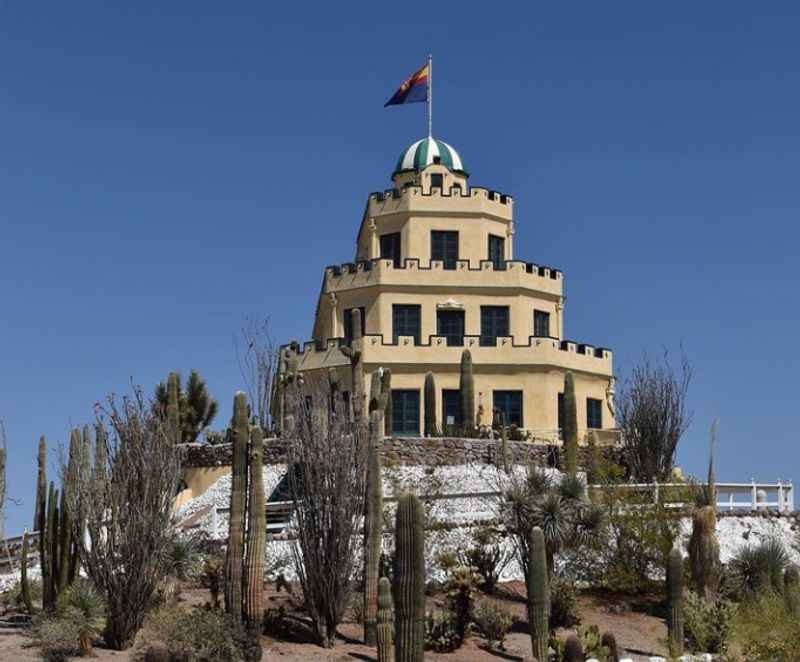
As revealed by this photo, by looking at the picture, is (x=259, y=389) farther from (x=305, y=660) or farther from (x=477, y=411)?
(x=305, y=660)

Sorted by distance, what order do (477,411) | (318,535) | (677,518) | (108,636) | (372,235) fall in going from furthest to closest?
1. (372,235)
2. (477,411)
3. (677,518)
4. (318,535)
5. (108,636)

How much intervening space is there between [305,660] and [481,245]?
26.4 meters

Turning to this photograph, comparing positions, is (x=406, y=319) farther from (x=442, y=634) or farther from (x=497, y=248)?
(x=442, y=634)

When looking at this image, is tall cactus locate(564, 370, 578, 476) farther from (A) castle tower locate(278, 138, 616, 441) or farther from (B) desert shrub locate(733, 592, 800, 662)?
(B) desert shrub locate(733, 592, 800, 662)

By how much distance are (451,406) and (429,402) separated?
4.33 feet

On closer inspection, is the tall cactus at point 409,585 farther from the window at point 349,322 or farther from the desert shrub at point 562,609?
the window at point 349,322

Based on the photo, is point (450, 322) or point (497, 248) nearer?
point (450, 322)

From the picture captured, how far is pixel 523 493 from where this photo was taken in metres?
31.5

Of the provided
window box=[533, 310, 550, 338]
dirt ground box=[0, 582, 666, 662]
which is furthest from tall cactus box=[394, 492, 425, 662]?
window box=[533, 310, 550, 338]

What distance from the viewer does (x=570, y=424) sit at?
43.6 metres

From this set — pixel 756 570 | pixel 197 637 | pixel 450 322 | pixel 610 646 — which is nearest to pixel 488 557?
pixel 610 646

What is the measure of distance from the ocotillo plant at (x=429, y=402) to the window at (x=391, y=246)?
5.81 m

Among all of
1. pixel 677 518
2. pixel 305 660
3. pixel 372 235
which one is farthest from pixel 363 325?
pixel 305 660

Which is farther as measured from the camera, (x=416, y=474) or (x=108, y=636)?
(x=416, y=474)
